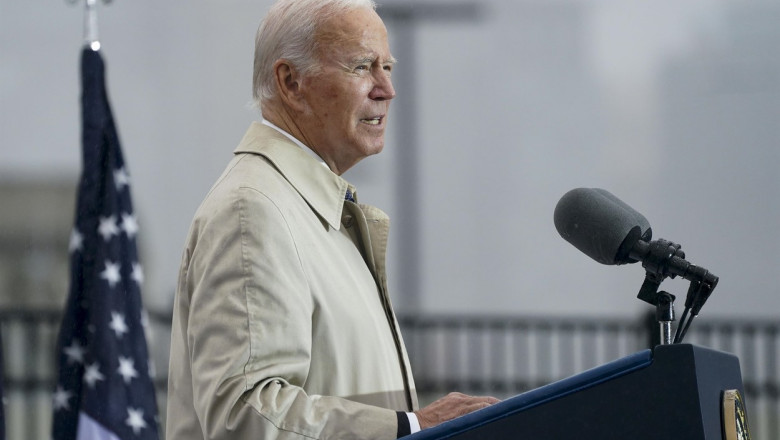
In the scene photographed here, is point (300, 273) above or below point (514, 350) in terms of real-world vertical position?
above

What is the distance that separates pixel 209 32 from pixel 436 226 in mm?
901

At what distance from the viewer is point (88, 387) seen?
8.52 feet

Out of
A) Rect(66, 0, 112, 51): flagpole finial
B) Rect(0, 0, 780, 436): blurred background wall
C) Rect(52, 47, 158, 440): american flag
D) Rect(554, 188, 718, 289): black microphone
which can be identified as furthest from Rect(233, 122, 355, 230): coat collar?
Rect(0, 0, 780, 436): blurred background wall

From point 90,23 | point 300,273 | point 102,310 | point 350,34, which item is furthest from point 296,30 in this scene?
point 90,23

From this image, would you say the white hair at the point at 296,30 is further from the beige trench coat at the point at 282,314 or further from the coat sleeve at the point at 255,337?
the coat sleeve at the point at 255,337

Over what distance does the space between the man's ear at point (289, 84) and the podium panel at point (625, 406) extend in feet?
2.03

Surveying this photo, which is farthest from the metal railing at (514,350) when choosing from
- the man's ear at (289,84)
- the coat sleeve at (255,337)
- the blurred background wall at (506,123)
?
the coat sleeve at (255,337)

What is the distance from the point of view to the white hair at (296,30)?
1.39m

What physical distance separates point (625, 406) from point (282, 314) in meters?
0.41

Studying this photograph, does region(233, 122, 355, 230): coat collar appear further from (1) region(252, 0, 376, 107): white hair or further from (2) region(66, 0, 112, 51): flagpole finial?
(2) region(66, 0, 112, 51): flagpole finial

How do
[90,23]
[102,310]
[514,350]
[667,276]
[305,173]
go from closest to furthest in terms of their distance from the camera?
[667,276] < [305,173] < [102,310] < [90,23] < [514,350]

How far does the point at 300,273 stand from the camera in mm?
1175

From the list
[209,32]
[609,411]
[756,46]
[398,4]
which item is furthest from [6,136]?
[609,411]

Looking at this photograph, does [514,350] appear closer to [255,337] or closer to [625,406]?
[255,337]
